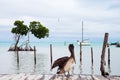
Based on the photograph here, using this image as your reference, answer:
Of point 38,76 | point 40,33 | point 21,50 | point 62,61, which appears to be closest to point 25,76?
point 38,76

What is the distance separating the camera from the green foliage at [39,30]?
8550 centimetres

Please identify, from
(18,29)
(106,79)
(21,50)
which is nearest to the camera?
(106,79)

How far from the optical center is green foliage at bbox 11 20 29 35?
8550 cm

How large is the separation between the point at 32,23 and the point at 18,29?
3416 mm

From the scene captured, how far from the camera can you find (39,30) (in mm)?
85750

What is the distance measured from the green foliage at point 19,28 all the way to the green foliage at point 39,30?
1.61 meters

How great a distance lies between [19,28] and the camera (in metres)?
86.1

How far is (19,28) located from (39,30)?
446 cm

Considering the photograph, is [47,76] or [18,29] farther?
[18,29]

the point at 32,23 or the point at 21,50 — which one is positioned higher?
the point at 32,23

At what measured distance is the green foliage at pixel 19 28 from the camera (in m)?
85.5

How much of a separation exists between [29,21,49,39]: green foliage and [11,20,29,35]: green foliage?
161 cm

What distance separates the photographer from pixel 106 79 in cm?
1659

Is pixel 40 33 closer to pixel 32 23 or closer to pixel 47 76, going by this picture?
pixel 32 23
